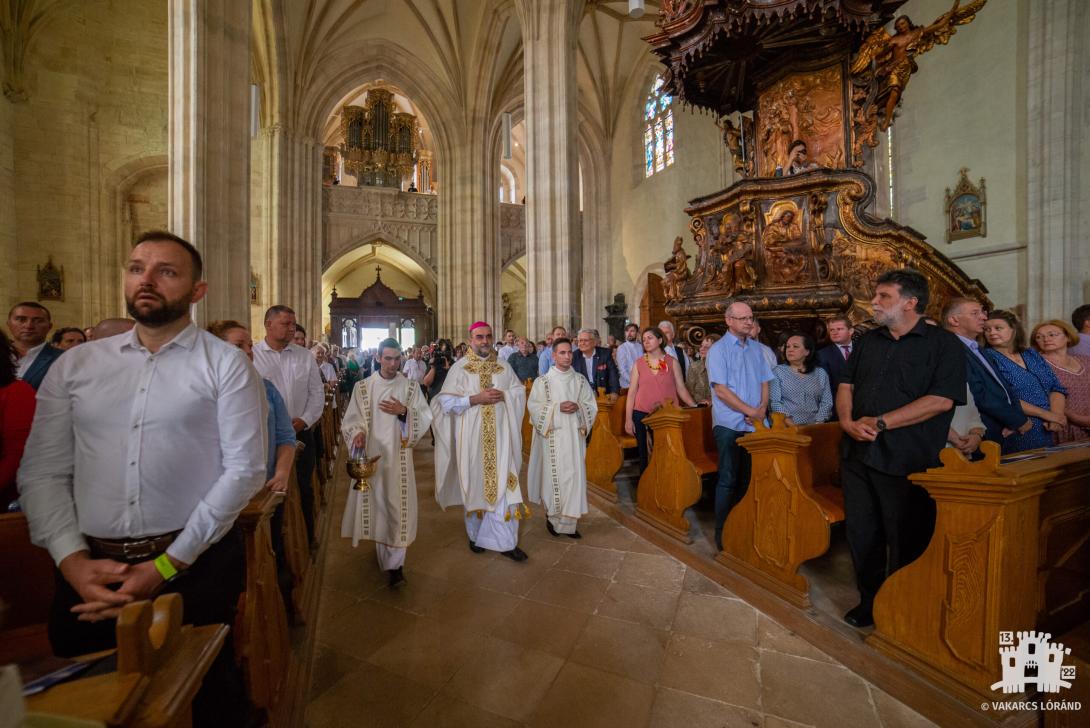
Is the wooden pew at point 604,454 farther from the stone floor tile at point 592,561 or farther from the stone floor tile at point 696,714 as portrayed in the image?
the stone floor tile at point 696,714

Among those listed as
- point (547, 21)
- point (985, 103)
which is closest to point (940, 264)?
point (985, 103)

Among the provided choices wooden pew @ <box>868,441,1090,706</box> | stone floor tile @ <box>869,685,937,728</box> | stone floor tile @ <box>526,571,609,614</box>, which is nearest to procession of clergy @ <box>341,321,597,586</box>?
stone floor tile @ <box>526,571,609,614</box>

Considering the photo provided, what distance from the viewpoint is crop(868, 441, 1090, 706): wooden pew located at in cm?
199

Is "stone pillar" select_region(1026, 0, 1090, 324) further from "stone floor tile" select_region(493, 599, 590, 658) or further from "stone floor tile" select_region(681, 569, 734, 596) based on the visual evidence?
"stone floor tile" select_region(493, 599, 590, 658)

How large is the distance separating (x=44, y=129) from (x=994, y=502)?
1666 cm

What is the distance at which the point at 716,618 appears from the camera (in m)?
2.93

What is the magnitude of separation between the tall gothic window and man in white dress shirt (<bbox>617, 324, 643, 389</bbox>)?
37.3 ft

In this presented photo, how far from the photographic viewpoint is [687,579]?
11.3 ft

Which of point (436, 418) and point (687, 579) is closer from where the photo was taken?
point (687, 579)

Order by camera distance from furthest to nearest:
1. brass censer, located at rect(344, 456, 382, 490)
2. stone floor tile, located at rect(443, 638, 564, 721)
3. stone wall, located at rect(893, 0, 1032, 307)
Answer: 1. stone wall, located at rect(893, 0, 1032, 307)
2. brass censer, located at rect(344, 456, 382, 490)
3. stone floor tile, located at rect(443, 638, 564, 721)

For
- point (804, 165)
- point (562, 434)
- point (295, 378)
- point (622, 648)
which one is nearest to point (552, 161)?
point (804, 165)

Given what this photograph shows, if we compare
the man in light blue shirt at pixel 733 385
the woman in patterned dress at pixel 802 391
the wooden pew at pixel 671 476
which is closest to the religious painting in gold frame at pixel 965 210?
the woman in patterned dress at pixel 802 391

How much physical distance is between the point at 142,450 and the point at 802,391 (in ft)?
13.4

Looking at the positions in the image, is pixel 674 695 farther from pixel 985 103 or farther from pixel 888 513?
pixel 985 103
